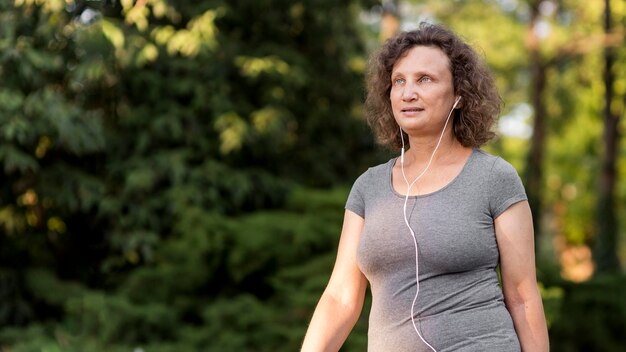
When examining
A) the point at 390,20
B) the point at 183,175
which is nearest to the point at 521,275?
the point at 183,175

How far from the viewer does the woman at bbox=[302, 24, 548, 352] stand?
2.25 metres

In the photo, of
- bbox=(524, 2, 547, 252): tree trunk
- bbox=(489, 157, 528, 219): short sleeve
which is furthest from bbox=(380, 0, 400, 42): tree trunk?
bbox=(489, 157, 528, 219): short sleeve

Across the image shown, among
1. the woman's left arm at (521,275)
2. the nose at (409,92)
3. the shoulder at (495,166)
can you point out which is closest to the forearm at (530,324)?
the woman's left arm at (521,275)

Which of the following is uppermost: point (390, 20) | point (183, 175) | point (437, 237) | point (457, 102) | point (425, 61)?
point (390, 20)

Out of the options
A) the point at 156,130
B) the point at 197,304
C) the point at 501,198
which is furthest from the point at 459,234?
the point at 156,130

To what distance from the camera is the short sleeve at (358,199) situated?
2518 mm

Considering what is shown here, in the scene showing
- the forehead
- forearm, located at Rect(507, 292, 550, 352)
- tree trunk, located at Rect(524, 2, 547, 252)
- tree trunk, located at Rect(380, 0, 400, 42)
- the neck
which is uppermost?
tree trunk, located at Rect(380, 0, 400, 42)

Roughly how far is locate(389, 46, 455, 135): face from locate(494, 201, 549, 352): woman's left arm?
303mm

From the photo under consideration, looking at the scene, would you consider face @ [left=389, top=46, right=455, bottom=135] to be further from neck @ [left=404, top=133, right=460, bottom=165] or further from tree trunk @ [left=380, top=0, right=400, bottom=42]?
tree trunk @ [left=380, top=0, right=400, bottom=42]

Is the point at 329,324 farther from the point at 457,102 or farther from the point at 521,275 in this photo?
the point at 457,102

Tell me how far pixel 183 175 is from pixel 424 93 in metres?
6.38

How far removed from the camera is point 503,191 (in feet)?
7.47

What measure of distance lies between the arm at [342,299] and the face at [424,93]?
30 cm

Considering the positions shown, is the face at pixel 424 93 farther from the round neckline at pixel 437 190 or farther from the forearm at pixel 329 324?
the forearm at pixel 329 324
